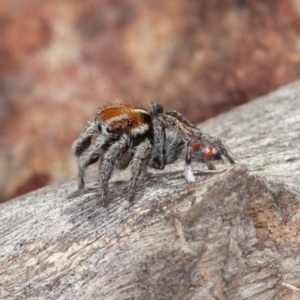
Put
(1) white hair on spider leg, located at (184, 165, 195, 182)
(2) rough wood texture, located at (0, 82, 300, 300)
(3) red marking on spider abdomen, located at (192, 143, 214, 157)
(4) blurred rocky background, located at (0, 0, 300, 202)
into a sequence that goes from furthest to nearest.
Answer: (4) blurred rocky background, located at (0, 0, 300, 202)
(3) red marking on spider abdomen, located at (192, 143, 214, 157)
(1) white hair on spider leg, located at (184, 165, 195, 182)
(2) rough wood texture, located at (0, 82, 300, 300)

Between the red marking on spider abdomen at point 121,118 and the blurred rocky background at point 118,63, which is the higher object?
the blurred rocky background at point 118,63

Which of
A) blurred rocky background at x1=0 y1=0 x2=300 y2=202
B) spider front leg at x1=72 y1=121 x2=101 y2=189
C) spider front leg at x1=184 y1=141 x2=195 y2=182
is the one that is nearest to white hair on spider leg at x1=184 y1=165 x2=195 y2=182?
spider front leg at x1=184 y1=141 x2=195 y2=182

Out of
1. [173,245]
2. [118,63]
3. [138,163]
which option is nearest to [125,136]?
[138,163]

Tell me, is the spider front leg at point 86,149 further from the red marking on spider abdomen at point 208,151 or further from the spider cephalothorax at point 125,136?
the red marking on spider abdomen at point 208,151

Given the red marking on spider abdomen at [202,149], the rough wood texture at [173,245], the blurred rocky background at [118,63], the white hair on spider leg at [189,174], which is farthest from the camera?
the blurred rocky background at [118,63]

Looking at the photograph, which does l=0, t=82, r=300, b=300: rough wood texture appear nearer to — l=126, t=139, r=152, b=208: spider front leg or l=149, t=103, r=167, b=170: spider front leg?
l=126, t=139, r=152, b=208: spider front leg

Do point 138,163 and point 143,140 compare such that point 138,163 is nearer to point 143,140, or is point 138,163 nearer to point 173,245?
point 143,140

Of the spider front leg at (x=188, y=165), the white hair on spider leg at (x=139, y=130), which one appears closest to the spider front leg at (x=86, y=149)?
the white hair on spider leg at (x=139, y=130)
